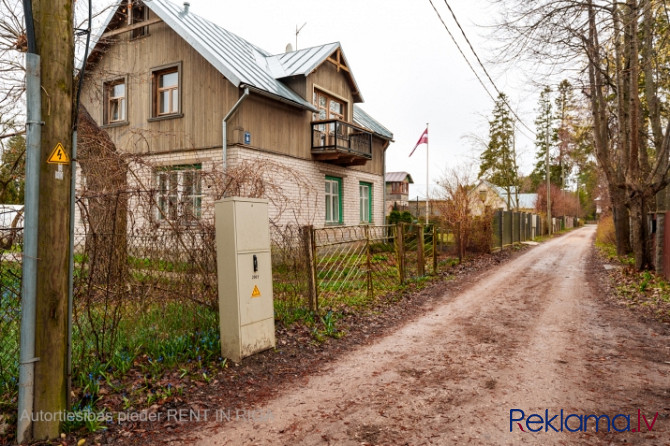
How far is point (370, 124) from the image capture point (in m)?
20.8

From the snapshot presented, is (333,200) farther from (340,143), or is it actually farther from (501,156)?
(501,156)

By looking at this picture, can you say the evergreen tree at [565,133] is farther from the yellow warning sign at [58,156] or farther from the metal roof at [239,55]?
the yellow warning sign at [58,156]

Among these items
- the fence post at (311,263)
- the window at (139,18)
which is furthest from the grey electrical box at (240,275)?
the window at (139,18)

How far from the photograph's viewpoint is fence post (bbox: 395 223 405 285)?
9688 millimetres

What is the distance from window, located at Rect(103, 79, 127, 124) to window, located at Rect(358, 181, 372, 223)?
10.4 m

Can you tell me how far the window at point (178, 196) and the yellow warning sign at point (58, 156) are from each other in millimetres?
1635

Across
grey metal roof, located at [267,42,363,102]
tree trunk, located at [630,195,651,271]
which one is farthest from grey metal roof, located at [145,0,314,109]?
tree trunk, located at [630,195,651,271]

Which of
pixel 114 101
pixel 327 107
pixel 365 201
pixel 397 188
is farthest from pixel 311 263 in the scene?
pixel 397 188

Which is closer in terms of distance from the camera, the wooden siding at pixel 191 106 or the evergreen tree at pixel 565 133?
the wooden siding at pixel 191 106

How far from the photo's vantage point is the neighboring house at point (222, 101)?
41.9ft

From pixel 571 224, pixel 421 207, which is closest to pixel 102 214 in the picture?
pixel 421 207

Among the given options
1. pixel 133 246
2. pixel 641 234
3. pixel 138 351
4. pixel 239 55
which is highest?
pixel 239 55

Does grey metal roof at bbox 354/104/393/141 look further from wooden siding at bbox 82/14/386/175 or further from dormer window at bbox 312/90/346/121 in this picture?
wooden siding at bbox 82/14/386/175

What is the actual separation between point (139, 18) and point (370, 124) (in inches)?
428
